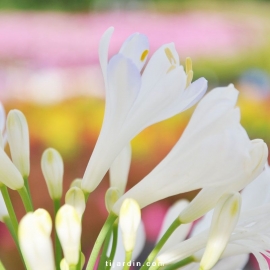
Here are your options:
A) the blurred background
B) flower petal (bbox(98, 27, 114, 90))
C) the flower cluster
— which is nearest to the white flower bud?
the flower cluster

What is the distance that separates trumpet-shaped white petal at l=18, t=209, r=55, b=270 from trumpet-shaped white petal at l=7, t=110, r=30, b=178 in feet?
0.48

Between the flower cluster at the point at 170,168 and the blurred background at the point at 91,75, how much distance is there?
1182mm

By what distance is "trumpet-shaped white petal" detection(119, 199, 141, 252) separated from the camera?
0.50 metres

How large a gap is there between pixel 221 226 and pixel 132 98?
0.45 ft

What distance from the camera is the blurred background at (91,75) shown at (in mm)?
1942

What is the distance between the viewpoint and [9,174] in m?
0.55

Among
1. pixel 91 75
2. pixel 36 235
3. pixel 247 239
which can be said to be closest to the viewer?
pixel 36 235

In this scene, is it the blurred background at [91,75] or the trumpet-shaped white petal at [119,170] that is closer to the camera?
the trumpet-shaped white petal at [119,170]

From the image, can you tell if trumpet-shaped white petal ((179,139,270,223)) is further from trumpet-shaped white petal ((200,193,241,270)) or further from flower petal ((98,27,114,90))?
flower petal ((98,27,114,90))

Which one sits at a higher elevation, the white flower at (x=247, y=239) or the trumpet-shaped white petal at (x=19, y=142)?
the trumpet-shaped white petal at (x=19, y=142)

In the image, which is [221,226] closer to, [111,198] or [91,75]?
[111,198]

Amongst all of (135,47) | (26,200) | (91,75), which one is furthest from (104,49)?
(91,75)

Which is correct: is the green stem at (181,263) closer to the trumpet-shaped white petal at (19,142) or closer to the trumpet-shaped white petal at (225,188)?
the trumpet-shaped white petal at (225,188)

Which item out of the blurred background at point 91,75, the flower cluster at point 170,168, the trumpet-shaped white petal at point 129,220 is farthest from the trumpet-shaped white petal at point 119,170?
the blurred background at point 91,75
